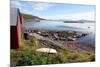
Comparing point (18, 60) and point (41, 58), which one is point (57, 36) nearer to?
point (41, 58)

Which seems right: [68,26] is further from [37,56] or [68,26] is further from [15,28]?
[15,28]

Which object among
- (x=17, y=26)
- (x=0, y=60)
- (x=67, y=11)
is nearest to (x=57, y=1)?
(x=67, y=11)

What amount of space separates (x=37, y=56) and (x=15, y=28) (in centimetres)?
45

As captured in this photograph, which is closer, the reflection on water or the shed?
the shed

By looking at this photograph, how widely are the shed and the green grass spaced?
0.07 meters

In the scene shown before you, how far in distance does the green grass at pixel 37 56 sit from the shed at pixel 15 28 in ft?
0.23

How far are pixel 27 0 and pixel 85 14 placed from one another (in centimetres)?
82

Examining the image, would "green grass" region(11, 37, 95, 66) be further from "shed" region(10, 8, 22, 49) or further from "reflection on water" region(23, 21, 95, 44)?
"reflection on water" region(23, 21, 95, 44)

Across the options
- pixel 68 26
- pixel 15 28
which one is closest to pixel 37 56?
pixel 15 28

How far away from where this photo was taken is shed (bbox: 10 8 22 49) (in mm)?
2432

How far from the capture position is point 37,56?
2.55m

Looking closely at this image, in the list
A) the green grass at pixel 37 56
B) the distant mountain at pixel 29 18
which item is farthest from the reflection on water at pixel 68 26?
the green grass at pixel 37 56

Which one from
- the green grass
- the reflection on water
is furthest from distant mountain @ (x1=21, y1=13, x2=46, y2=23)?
the green grass
